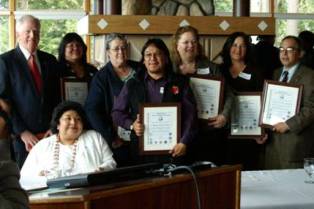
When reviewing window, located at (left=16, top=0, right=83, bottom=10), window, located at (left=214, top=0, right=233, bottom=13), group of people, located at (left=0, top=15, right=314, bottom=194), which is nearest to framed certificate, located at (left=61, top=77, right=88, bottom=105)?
group of people, located at (left=0, top=15, right=314, bottom=194)

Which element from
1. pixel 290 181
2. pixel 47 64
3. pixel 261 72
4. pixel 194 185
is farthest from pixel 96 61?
pixel 194 185

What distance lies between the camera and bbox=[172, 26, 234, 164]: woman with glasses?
3.90 metres

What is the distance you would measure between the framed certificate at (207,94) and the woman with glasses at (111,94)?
459mm

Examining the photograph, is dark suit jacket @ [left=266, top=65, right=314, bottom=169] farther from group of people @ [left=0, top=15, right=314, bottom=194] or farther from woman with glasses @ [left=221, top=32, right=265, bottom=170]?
woman with glasses @ [left=221, top=32, right=265, bottom=170]

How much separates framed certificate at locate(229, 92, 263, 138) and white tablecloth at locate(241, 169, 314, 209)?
34.0 inches

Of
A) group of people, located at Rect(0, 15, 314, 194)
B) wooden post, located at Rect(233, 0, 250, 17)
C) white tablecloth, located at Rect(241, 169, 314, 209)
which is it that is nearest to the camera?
white tablecloth, located at Rect(241, 169, 314, 209)

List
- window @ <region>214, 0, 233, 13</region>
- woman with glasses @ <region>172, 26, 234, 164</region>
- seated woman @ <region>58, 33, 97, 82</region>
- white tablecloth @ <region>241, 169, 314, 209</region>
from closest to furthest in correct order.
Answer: white tablecloth @ <region>241, 169, 314, 209</region>, woman with glasses @ <region>172, 26, 234, 164</region>, seated woman @ <region>58, 33, 97, 82</region>, window @ <region>214, 0, 233, 13</region>

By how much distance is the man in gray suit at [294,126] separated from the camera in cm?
399

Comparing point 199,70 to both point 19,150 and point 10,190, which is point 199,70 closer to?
point 19,150

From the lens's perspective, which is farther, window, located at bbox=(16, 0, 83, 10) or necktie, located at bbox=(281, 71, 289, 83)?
window, located at bbox=(16, 0, 83, 10)

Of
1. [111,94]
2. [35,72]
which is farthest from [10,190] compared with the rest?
[35,72]

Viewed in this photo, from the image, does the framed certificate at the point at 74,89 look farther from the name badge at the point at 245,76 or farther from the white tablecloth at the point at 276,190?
the white tablecloth at the point at 276,190

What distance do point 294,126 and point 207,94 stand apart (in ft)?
2.18

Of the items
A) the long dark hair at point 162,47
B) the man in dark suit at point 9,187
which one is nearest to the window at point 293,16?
the long dark hair at point 162,47
